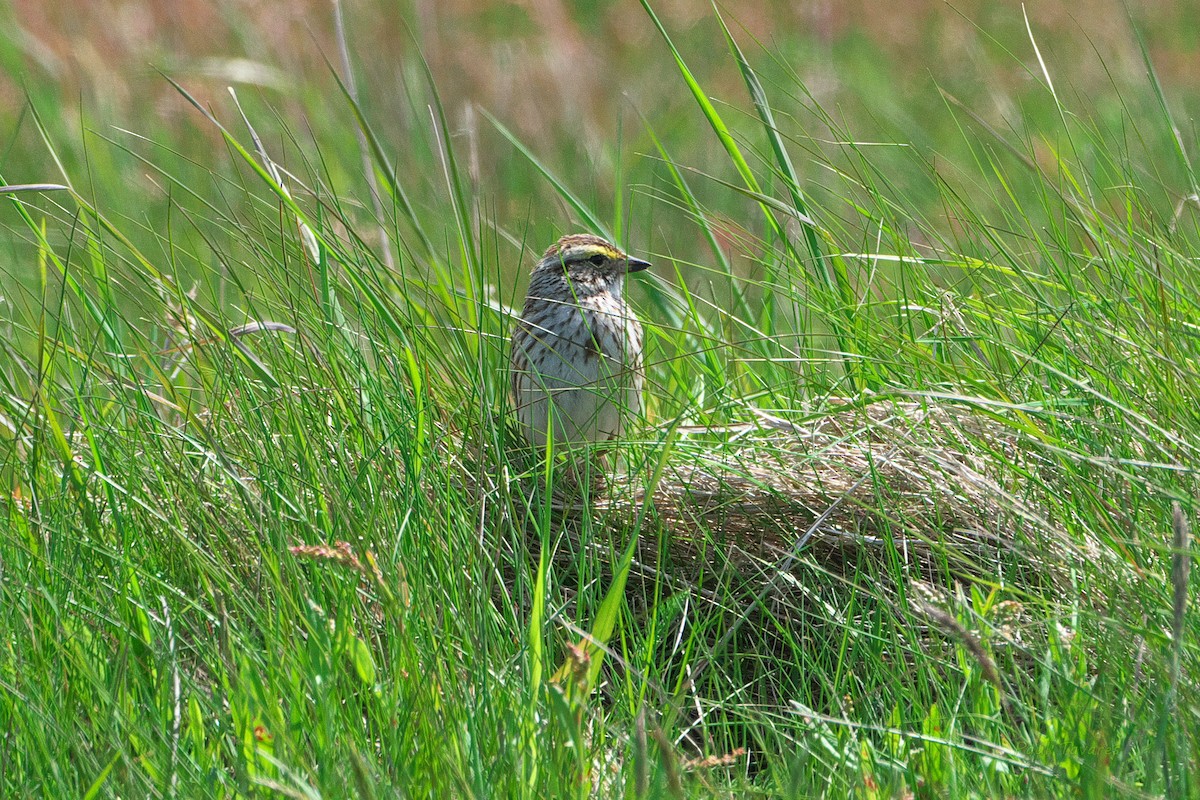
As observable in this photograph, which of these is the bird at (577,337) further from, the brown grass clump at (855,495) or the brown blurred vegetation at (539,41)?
the brown blurred vegetation at (539,41)

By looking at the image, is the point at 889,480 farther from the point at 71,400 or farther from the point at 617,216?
the point at 71,400

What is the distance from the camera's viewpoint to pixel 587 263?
185 inches

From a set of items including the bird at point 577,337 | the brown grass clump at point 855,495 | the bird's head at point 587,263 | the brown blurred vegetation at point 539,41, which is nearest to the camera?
the brown grass clump at point 855,495

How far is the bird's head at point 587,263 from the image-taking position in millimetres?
4650

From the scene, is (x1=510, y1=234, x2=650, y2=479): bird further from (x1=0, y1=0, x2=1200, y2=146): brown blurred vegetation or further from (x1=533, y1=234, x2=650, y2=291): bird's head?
(x1=0, y1=0, x2=1200, y2=146): brown blurred vegetation

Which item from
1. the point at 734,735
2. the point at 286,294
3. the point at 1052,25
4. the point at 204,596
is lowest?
the point at 734,735

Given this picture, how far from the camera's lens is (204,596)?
2.77 metres

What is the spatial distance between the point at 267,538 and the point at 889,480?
147cm

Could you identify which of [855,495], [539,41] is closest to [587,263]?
[855,495]

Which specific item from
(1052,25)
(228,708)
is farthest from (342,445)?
(1052,25)

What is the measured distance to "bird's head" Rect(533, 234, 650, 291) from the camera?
4.65 m

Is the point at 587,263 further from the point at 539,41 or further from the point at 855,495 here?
the point at 539,41

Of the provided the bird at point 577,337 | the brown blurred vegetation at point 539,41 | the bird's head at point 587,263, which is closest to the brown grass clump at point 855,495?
the bird at point 577,337

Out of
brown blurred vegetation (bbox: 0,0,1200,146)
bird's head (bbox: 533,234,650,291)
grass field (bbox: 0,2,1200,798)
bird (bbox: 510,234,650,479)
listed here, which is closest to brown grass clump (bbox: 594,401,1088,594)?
grass field (bbox: 0,2,1200,798)
